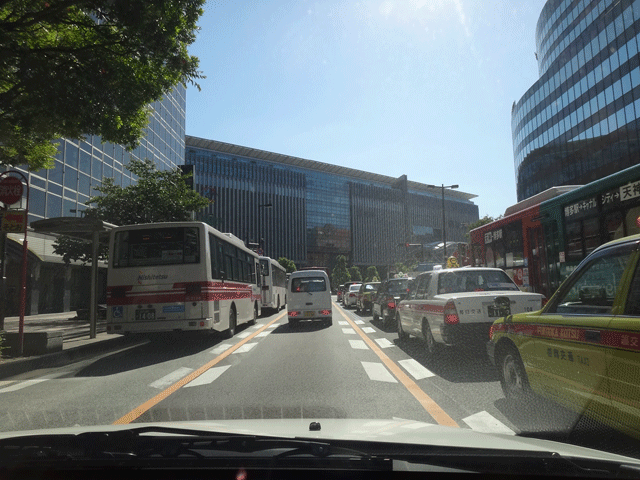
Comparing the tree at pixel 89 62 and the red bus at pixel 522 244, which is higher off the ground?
the tree at pixel 89 62

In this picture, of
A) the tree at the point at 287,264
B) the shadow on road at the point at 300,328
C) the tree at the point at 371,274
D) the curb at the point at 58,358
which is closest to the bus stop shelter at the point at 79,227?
the curb at the point at 58,358

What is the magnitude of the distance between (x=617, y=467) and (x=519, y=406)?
3.41 metres

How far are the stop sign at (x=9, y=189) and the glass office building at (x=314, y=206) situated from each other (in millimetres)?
78286

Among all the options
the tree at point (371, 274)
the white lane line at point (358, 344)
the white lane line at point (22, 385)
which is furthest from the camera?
the tree at point (371, 274)

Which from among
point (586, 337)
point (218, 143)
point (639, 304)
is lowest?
point (586, 337)

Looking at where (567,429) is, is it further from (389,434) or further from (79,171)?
(79,171)

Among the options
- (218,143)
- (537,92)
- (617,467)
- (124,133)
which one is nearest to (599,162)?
(537,92)

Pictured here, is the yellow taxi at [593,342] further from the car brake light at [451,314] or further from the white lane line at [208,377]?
the white lane line at [208,377]

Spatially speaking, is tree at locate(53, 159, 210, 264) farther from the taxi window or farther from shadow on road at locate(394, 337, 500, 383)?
the taxi window

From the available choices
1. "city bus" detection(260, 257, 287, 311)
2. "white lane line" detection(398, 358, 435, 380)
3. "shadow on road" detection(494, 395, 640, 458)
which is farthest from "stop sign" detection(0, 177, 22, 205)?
"city bus" detection(260, 257, 287, 311)

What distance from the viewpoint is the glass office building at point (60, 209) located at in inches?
979

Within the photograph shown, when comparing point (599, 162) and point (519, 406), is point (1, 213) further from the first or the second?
point (599, 162)

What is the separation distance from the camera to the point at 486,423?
4.64m

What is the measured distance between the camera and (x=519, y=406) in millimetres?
5242
